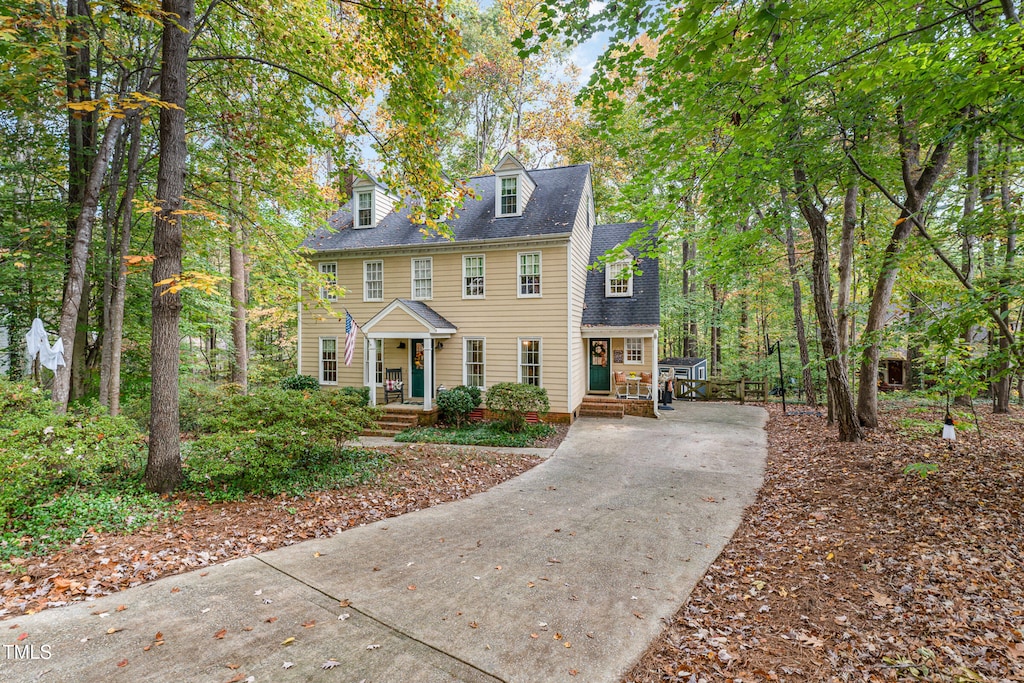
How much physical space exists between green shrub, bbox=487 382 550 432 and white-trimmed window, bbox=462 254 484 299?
12.2 ft

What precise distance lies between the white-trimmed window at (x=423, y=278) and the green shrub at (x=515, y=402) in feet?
15.3

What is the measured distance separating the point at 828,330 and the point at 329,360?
556 inches

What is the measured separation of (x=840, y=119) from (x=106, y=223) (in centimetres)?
1393

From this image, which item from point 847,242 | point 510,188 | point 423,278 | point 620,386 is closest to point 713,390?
point 620,386

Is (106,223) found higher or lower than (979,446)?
higher

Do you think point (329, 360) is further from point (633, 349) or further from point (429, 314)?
point (633, 349)

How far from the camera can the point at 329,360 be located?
14.8 m

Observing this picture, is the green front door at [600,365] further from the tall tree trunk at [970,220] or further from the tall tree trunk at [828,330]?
the tall tree trunk at [970,220]

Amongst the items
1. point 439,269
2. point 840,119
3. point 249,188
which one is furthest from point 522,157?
point 840,119

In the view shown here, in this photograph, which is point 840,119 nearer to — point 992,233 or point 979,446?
point 992,233

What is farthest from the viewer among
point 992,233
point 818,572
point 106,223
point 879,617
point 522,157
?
point 522,157

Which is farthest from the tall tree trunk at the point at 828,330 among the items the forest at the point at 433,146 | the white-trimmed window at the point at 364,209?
the white-trimmed window at the point at 364,209

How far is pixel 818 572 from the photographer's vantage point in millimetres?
4145

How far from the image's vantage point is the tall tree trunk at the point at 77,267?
722 centimetres
